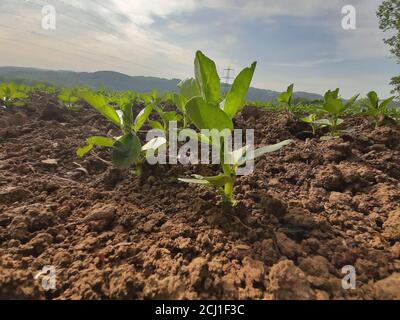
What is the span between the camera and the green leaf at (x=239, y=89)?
1.20 meters

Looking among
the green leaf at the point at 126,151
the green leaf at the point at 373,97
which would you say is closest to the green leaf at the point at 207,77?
the green leaf at the point at 126,151

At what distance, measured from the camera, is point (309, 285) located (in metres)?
0.85

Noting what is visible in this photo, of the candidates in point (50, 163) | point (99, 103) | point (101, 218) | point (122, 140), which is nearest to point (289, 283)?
point (101, 218)

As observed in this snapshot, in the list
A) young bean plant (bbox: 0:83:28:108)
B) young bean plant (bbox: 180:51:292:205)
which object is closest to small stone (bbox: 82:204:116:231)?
young bean plant (bbox: 180:51:292:205)

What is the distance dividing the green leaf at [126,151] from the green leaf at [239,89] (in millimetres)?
487

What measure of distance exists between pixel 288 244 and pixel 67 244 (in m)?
0.80

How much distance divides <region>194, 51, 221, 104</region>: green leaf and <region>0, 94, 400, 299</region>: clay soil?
45 cm

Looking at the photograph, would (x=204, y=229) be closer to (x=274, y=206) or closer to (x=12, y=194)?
(x=274, y=206)

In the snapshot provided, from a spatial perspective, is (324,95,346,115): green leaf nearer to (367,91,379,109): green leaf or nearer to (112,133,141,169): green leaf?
(367,91,379,109): green leaf

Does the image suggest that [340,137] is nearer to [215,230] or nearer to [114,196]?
[215,230]

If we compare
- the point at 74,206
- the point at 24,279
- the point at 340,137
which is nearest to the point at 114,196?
the point at 74,206

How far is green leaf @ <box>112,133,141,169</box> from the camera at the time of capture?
1397 millimetres

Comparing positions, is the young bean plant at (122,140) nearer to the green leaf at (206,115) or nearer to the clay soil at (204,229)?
the clay soil at (204,229)
